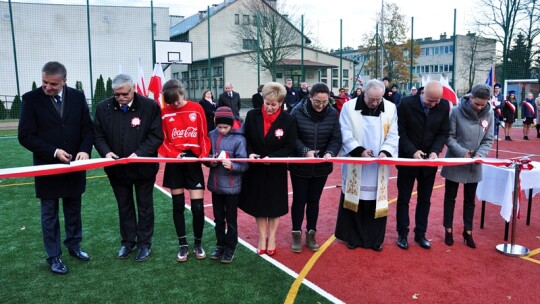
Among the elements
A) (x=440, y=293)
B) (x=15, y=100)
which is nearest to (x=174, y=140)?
(x=440, y=293)

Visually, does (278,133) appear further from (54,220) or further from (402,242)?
(54,220)

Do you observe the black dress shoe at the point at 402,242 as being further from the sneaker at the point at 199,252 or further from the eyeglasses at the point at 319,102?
the sneaker at the point at 199,252

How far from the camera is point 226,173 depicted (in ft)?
15.0

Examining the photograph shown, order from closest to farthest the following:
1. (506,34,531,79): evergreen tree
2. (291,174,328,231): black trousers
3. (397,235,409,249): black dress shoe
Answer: (291,174,328,231): black trousers < (397,235,409,249): black dress shoe < (506,34,531,79): evergreen tree

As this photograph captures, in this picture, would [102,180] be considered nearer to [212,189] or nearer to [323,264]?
[212,189]

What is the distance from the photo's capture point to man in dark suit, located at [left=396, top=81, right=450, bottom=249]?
505 centimetres

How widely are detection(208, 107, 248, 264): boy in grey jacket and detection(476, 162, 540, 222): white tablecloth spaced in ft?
10.6

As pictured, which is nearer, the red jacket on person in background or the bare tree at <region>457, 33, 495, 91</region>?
the red jacket on person in background

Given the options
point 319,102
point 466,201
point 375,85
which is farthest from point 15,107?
point 466,201

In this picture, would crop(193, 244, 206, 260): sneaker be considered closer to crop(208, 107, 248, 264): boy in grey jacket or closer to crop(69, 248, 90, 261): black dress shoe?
crop(208, 107, 248, 264): boy in grey jacket

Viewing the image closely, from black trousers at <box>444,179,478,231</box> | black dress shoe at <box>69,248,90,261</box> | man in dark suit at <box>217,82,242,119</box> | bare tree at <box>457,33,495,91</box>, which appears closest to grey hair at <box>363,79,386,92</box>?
black trousers at <box>444,179,478,231</box>

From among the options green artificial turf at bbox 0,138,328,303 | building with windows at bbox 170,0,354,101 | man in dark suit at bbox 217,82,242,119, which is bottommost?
green artificial turf at bbox 0,138,328,303

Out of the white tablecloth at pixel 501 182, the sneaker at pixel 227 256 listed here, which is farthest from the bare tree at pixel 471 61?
the sneaker at pixel 227 256

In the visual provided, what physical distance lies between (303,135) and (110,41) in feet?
70.0
